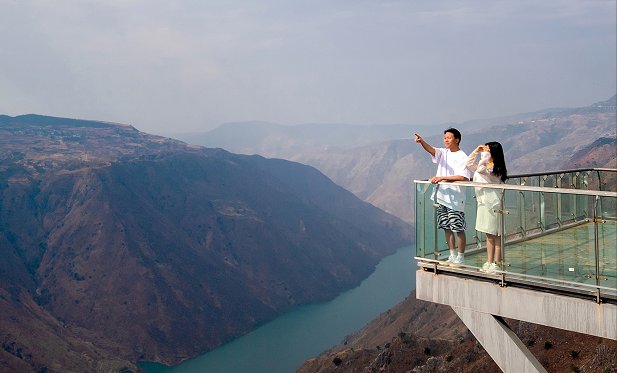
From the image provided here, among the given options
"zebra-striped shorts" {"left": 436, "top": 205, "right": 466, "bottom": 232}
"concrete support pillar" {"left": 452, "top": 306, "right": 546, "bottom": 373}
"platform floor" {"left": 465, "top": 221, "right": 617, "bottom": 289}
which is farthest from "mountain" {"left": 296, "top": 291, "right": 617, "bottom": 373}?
"concrete support pillar" {"left": 452, "top": 306, "right": 546, "bottom": 373}

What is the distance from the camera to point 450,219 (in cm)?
720

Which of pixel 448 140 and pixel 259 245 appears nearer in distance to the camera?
pixel 448 140

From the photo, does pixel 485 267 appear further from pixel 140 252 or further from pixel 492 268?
pixel 140 252

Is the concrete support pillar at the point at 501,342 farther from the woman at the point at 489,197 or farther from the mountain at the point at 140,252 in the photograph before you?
the mountain at the point at 140,252

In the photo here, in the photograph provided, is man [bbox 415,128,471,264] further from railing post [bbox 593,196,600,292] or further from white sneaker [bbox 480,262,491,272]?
railing post [bbox 593,196,600,292]

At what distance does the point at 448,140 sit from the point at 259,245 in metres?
122

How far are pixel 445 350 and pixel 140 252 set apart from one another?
7507 centimetres

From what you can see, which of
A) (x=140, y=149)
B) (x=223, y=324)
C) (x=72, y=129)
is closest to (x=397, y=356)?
(x=223, y=324)

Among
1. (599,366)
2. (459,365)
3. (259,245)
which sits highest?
(599,366)

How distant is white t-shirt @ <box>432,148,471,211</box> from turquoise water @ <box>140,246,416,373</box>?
74.7 meters

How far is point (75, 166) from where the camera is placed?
118688mm

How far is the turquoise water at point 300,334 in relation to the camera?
82.4 m

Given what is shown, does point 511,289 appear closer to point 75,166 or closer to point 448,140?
point 448,140

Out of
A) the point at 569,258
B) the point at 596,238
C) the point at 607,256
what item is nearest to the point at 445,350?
the point at 569,258
